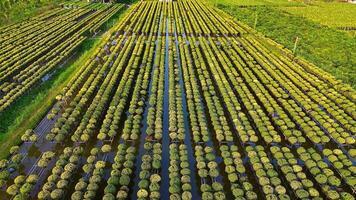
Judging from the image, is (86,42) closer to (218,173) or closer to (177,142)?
(177,142)

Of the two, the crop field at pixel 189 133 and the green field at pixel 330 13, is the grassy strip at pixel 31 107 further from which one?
the green field at pixel 330 13

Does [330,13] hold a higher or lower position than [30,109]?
higher

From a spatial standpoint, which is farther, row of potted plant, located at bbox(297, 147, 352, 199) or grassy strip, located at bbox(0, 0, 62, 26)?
grassy strip, located at bbox(0, 0, 62, 26)

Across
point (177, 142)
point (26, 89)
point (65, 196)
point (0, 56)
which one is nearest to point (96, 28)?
point (0, 56)

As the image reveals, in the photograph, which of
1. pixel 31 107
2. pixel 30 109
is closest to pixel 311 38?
pixel 31 107

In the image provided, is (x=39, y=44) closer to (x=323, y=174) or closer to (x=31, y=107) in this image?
(x=31, y=107)

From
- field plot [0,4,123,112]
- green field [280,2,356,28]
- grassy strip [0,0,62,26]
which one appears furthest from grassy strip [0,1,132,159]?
green field [280,2,356,28]

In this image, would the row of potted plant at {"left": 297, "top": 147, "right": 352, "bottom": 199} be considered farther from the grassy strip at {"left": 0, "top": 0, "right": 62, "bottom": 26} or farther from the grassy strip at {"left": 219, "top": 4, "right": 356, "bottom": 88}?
the grassy strip at {"left": 0, "top": 0, "right": 62, "bottom": 26}
